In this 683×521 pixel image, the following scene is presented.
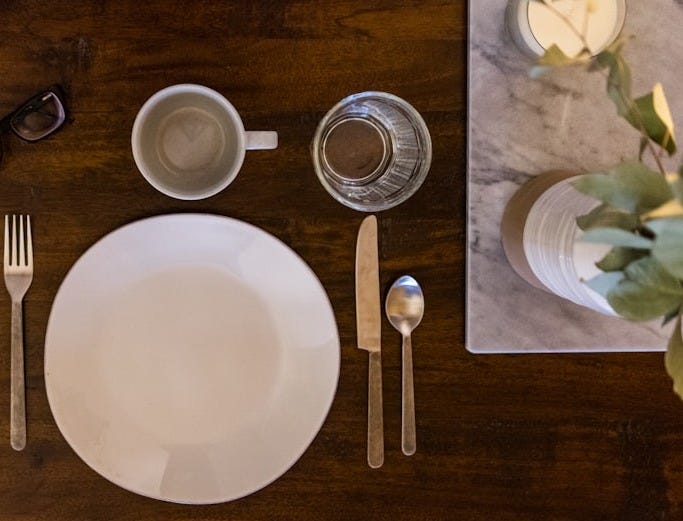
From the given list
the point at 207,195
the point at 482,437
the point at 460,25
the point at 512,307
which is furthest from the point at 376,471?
the point at 460,25

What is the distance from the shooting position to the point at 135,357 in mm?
669

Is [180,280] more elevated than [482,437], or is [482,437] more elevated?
[180,280]

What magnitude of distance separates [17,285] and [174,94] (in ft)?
0.82

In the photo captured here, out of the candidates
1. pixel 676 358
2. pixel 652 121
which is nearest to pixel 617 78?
pixel 652 121

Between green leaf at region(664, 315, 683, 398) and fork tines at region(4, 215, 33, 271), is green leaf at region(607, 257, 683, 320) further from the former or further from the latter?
fork tines at region(4, 215, 33, 271)

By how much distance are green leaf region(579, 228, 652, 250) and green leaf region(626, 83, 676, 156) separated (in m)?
0.10

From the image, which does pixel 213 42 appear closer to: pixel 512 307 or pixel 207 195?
pixel 207 195

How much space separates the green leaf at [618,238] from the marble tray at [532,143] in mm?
256

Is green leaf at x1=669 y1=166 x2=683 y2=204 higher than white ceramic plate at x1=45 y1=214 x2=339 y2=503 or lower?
higher

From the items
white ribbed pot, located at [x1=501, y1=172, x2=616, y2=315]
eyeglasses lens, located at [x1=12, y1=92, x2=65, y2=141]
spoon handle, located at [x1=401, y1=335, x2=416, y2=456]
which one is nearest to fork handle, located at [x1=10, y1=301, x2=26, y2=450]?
eyeglasses lens, located at [x1=12, y1=92, x2=65, y2=141]

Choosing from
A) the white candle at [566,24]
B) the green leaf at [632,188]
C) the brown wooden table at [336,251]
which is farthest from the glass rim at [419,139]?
the green leaf at [632,188]

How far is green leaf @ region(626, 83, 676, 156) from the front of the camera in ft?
1.47

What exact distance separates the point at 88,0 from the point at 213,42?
129mm

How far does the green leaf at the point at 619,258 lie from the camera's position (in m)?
0.42
